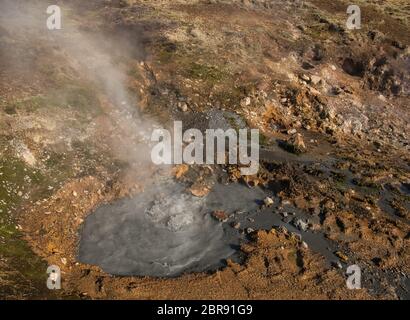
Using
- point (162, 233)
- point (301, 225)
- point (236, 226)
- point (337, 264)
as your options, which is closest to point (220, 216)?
point (236, 226)

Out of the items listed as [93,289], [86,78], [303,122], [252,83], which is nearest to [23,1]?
[86,78]

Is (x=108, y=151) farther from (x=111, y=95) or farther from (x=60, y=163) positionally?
(x=111, y=95)

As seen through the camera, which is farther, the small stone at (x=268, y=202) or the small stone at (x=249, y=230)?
the small stone at (x=268, y=202)

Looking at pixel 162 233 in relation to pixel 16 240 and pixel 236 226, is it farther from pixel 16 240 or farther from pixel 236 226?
pixel 16 240

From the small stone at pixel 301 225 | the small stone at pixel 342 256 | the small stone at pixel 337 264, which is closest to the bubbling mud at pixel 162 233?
the small stone at pixel 301 225

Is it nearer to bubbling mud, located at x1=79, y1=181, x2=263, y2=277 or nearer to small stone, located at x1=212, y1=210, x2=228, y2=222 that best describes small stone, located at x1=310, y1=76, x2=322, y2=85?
bubbling mud, located at x1=79, y1=181, x2=263, y2=277

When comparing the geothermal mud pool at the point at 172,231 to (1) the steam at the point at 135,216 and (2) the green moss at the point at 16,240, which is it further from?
(2) the green moss at the point at 16,240

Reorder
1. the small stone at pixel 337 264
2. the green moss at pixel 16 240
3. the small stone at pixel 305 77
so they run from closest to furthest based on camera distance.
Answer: the green moss at pixel 16 240
the small stone at pixel 337 264
the small stone at pixel 305 77
